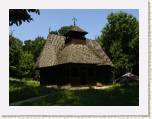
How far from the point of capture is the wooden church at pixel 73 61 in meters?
12.0

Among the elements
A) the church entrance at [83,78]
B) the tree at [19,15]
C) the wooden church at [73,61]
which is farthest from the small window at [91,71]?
the tree at [19,15]

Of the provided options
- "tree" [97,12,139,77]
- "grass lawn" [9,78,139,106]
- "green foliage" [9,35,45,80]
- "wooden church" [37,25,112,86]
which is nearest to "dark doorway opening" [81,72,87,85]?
"wooden church" [37,25,112,86]

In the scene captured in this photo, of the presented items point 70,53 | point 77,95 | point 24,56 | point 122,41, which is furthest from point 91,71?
point 24,56

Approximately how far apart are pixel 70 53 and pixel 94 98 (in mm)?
1644

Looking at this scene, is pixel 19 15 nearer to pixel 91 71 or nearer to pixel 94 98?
pixel 91 71

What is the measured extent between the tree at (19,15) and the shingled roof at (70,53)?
0.83 meters

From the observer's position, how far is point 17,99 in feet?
37.0

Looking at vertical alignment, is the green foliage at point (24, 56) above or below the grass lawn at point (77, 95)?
above

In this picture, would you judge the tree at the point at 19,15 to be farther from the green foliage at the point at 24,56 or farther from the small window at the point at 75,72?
the small window at the point at 75,72

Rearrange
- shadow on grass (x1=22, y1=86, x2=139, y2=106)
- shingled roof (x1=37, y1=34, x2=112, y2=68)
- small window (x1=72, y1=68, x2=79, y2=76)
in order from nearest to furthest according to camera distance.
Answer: shadow on grass (x1=22, y1=86, x2=139, y2=106) → shingled roof (x1=37, y1=34, x2=112, y2=68) → small window (x1=72, y1=68, x2=79, y2=76)

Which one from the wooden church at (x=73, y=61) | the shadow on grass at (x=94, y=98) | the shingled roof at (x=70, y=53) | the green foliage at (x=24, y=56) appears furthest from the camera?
the shingled roof at (x=70, y=53)

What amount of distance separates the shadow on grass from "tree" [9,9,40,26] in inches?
76.3

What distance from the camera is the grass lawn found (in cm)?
1119

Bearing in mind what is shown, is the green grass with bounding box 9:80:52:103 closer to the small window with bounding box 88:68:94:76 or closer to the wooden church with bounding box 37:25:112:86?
the wooden church with bounding box 37:25:112:86
